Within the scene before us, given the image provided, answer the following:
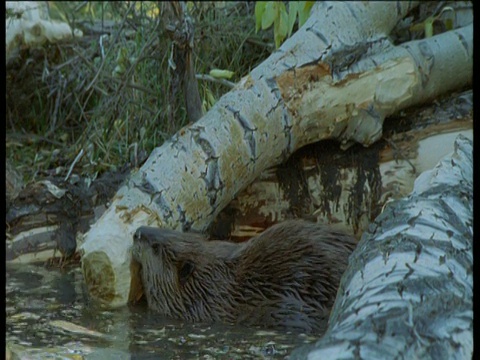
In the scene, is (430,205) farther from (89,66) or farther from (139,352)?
(89,66)

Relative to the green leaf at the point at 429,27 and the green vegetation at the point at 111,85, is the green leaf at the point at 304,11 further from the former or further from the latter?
the green leaf at the point at 429,27

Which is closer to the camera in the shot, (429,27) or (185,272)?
(185,272)

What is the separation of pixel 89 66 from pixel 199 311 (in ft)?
8.21

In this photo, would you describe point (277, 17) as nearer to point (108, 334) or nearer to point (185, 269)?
point (185, 269)

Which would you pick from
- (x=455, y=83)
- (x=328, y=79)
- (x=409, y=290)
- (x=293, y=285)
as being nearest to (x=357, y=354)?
(x=409, y=290)

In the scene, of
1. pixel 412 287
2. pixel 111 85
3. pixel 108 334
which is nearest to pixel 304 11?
pixel 111 85

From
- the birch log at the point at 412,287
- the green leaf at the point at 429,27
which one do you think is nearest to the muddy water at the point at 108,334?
the birch log at the point at 412,287

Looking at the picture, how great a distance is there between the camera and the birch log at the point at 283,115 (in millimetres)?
4430

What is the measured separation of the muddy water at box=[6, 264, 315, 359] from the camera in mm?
3447

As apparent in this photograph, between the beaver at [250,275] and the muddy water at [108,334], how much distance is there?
109 millimetres

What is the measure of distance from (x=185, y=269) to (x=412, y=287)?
183 cm

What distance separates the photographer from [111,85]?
601 cm

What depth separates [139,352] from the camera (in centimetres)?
351

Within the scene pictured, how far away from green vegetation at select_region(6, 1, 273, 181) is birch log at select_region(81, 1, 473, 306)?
1.82ft
